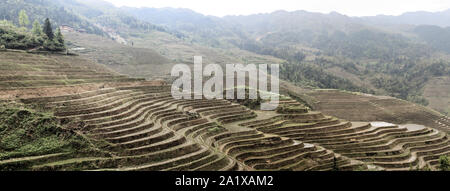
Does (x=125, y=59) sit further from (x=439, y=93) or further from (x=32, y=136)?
(x=439, y=93)

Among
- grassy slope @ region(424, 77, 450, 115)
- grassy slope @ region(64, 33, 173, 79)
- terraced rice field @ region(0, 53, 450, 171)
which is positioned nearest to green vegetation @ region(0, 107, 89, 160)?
terraced rice field @ region(0, 53, 450, 171)

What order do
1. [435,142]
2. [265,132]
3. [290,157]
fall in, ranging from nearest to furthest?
[290,157] → [265,132] → [435,142]

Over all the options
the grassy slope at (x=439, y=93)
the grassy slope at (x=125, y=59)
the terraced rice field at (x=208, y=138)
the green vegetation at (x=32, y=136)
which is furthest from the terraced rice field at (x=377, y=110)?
the green vegetation at (x=32, y=136)

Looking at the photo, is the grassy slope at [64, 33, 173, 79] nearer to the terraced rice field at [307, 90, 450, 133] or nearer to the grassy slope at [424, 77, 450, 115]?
the terraced rice field at [307, 90, 450, 133]

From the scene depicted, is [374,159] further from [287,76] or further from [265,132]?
[287,76]

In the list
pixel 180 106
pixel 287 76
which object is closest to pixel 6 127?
pixel 180 106

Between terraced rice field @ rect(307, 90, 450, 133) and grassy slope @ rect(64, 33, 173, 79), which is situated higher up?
grassy slope @ rect(64, 33, 173, 79)

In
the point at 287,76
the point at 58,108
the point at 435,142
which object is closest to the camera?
the point at 58,108
